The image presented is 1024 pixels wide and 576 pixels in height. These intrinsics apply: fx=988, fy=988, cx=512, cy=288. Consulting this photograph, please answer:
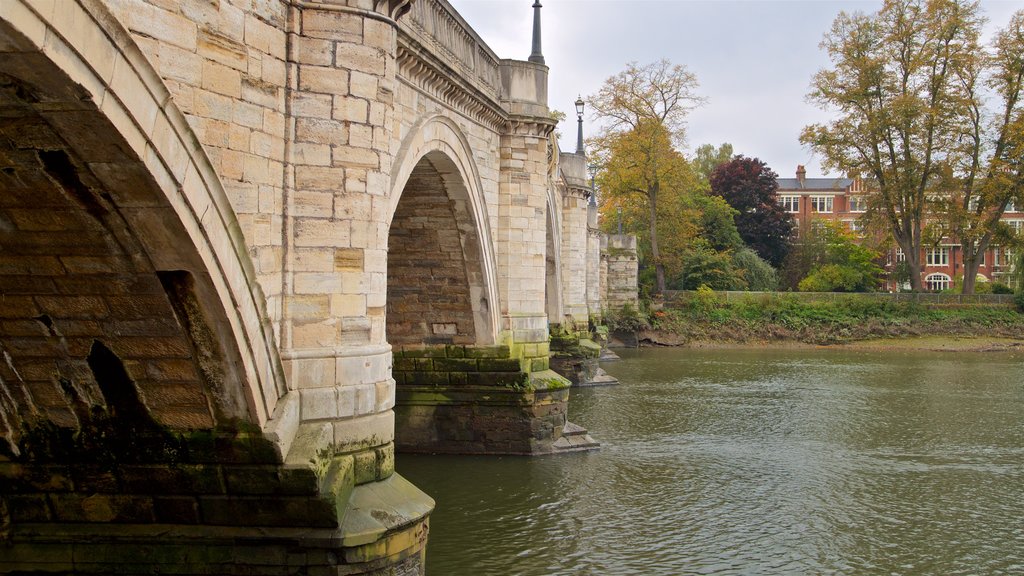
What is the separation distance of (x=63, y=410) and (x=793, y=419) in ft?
47.2

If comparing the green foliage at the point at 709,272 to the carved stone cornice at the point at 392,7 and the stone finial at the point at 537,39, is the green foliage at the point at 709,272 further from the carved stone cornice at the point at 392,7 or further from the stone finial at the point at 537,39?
the carved stone cornice at the point at 392,7

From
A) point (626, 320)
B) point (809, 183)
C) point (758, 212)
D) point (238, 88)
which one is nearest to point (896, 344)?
point (626, 320)

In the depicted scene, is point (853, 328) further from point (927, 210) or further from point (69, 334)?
point (69, 334)

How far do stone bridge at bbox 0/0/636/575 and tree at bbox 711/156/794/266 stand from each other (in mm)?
46304

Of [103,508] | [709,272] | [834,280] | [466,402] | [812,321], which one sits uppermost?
[709,272]

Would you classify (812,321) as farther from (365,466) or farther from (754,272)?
(365,466)

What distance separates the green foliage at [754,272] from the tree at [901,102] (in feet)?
26.3

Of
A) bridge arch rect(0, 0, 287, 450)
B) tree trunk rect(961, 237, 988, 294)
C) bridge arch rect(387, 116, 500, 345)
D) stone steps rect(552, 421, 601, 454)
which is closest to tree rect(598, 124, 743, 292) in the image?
tree trunk rect(961, 237, 988, 294)

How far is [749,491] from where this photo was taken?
12.6 m

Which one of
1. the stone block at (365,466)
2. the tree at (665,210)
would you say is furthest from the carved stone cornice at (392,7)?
the tree at (665,210)

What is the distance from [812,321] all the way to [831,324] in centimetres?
76

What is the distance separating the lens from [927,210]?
3866 cm

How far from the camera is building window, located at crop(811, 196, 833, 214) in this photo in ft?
215

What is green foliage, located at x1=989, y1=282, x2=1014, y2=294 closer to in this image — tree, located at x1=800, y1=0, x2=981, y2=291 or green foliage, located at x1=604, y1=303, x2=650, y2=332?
tree, located at x1=800, y1=0, x2=981, y2=291
